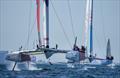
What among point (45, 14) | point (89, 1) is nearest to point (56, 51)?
point (45, 14)

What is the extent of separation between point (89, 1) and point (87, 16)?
4.83 m

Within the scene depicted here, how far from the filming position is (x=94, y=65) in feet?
393

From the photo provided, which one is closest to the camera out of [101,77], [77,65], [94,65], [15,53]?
[101,77]

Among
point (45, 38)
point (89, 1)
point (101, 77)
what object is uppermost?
point (89, 1)

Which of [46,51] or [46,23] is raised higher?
[46,23]

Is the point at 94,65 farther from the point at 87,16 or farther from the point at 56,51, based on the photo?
the point at 56,51

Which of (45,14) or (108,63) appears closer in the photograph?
(45,14)

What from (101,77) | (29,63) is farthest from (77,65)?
(101,77)

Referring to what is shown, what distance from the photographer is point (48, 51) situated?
82.1 m

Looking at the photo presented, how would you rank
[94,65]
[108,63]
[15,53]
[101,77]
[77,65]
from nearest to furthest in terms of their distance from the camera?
[101,77], [15,53], [77,65], [94,65], [108,63]

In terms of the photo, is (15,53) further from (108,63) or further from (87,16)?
(108,63)

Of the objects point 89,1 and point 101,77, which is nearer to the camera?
point 101,77

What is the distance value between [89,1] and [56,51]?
34.2 m

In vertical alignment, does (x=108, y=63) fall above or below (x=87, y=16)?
below
